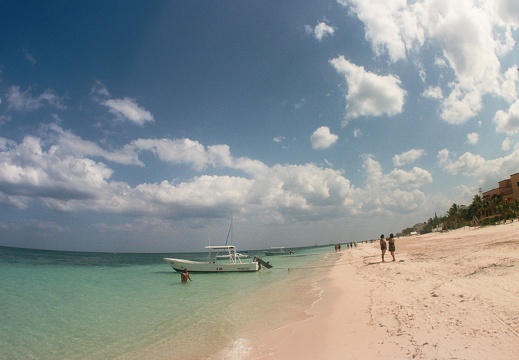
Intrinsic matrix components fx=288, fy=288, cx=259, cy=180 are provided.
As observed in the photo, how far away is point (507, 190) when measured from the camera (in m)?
64.1

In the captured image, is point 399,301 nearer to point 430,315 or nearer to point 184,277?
point 430,315

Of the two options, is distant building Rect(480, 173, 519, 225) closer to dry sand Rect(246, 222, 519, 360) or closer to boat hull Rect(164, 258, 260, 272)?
boat hull Rect(164, 258, 260, 272)

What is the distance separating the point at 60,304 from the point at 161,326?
9.52 m

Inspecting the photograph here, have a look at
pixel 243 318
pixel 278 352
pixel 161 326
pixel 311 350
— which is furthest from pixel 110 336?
pixel 311 350

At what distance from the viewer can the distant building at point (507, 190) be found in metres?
60.5

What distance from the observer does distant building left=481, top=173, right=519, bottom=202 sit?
6055cm

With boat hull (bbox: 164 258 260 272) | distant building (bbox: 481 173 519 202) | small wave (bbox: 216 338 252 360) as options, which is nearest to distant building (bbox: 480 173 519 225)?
distant building (bbox: 481 173 519 202)

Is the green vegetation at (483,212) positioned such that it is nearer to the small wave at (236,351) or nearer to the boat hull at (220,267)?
the boat hull at (220,267)

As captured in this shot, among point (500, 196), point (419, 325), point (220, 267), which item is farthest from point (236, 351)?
point (500, 196)

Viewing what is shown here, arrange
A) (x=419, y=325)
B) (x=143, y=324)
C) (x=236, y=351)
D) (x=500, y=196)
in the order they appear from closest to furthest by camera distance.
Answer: (x=419, y=325) < (x=236, y=351) < (x=143, y=324) < (x=500, y=196)

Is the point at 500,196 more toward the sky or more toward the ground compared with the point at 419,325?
more toward the sky

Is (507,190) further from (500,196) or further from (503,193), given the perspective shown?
(500,196)

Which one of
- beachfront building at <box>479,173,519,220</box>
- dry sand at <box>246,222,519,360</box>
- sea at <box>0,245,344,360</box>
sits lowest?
sea at <box>0,245,344,360</box>

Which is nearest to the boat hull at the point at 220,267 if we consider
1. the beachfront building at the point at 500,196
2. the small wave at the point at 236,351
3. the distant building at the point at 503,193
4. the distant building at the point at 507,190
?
the small wave at the point at 236,351
